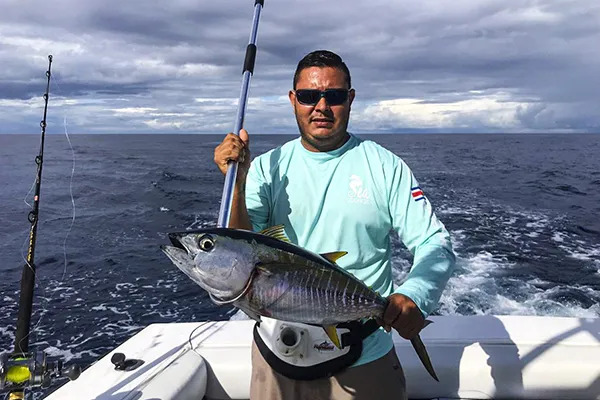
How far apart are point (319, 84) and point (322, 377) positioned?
56.3 inches

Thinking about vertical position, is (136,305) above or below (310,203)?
below

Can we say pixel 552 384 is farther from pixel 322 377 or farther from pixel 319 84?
pixel 319 84

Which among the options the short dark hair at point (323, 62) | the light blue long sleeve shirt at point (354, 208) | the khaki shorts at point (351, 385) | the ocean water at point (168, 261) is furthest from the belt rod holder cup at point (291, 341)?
the ocean water at point (168, 261)

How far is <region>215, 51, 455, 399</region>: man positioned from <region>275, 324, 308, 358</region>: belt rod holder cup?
15 centimetres

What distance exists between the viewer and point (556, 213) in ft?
51.9

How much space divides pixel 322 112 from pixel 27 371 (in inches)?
85.7

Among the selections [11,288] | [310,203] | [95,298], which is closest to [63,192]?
[11,288]

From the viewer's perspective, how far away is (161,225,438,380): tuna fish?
1.66 m

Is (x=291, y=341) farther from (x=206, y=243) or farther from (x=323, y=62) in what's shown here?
(x=323, y=62)

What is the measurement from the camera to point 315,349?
232 centimetres

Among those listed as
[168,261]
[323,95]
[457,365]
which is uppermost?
[323,95]

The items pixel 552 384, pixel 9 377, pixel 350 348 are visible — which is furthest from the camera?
pixel 552 384

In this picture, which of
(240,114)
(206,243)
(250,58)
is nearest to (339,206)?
(240,114)

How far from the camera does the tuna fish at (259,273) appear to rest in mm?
1658
